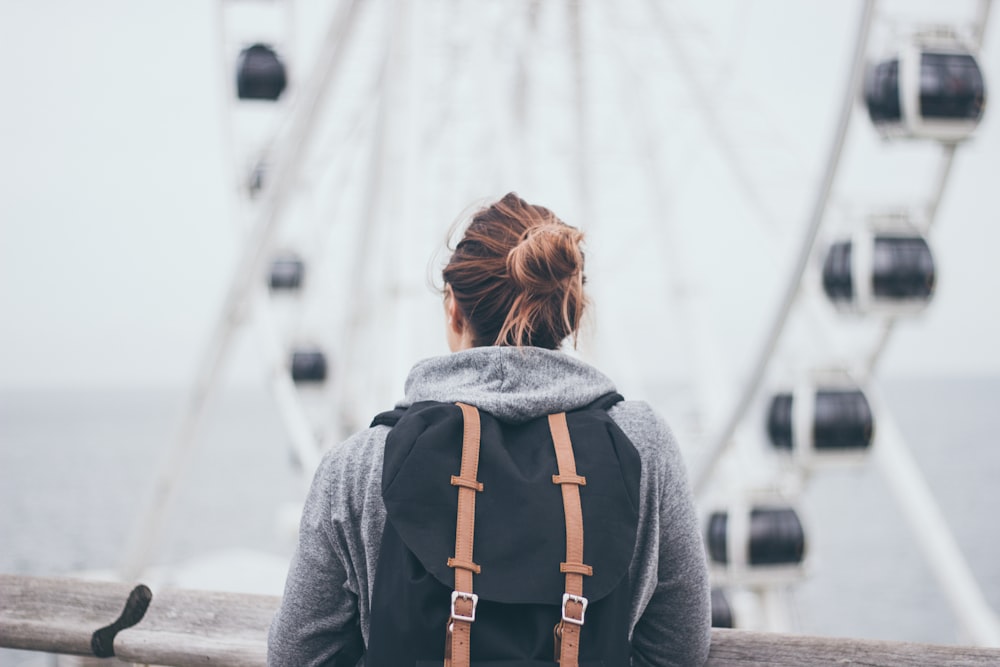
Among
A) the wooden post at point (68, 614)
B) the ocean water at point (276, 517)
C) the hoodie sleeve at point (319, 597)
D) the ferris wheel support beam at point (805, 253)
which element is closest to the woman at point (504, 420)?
the hoodie sleeve at point (319, 597)

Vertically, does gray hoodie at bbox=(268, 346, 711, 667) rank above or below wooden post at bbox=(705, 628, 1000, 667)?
above

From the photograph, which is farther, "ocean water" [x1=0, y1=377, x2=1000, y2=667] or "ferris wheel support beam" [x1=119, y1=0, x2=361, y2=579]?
"ocean water" [x1=0, y1=377, x2=1000, y2=667]

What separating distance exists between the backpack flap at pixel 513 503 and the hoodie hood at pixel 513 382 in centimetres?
3

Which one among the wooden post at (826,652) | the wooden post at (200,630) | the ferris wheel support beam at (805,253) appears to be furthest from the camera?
the ferris wheel support beam at (805,253)

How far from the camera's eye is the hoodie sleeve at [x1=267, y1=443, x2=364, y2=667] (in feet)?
4.63

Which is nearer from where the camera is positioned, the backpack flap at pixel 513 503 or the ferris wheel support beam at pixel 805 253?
the backpack flap at pixel 513 503

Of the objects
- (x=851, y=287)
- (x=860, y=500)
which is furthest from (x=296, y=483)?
(x=851, y=287)

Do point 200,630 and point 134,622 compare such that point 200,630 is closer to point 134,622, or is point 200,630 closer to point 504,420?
point 134,622

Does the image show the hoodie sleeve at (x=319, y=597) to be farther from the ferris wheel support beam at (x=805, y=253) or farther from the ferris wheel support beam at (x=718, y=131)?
the ferris wheel support beam at (x=718, y=131)

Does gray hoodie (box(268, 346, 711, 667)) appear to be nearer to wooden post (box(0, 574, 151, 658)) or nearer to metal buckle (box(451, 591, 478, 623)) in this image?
metal buckle (box(451, 591, 478, 623))

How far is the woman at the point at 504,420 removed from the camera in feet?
4.57

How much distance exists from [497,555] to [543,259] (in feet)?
1.31

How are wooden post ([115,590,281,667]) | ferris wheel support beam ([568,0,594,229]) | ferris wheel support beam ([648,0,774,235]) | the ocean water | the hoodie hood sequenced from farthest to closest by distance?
1. the ocean water
2. ferris wheel support beam ([568,0,594,229])
3. ferris wheel support beam ([648,0,774,235])
4. wooden post ([115,590,281,667])
5. the hoodie hood

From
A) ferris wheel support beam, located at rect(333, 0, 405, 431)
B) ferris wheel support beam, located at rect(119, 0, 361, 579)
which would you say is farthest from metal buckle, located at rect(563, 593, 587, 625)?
ferris wheel support beam, located at rect(119, 0, 361, 579)
